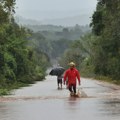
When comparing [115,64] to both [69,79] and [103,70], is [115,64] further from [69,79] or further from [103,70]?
[69,79]

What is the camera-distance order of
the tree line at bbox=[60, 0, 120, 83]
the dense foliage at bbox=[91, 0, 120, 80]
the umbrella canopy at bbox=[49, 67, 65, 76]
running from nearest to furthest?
1. the umbrella canopy at bbox=[49, 67, 65, 76]
2. the dense foliage at bbox=[91, 0, 120, 80]
3. the tree line at bbox=[60, 0, 120, 83]

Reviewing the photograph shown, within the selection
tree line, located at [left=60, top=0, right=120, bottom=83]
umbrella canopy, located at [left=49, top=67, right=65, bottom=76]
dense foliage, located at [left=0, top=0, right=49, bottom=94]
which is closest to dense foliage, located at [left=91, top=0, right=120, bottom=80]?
tree line, located at [left=60, top=0, right=120, bottom=83]

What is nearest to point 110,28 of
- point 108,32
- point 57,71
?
point 108,32

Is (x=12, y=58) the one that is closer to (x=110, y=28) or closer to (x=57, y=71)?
(x=110, y=28)

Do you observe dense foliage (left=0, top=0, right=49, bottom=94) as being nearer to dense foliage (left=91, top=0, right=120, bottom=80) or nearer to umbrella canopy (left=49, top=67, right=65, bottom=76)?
umbrella canopy (left=49, top=67, right=65, bottom=76)

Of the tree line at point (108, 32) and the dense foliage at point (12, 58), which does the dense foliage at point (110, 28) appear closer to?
the tree line at point (108, 32)

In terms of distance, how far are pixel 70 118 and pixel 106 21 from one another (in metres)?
41.9

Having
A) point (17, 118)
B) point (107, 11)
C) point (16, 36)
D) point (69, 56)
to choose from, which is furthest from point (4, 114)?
point (69, 56)

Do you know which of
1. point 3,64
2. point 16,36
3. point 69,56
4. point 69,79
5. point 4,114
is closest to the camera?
point 4,114

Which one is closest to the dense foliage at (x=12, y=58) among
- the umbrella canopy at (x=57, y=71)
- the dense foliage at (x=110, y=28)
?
the umbrella canopy at (x=57, y=71)

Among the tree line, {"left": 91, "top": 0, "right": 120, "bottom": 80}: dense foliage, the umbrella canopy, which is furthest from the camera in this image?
the tree line

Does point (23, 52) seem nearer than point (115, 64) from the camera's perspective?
No

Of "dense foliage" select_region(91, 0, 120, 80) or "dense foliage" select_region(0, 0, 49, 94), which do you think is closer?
"dense foliage" select_region(91, 0, 120, 80)

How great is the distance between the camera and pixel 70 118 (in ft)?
47.9
